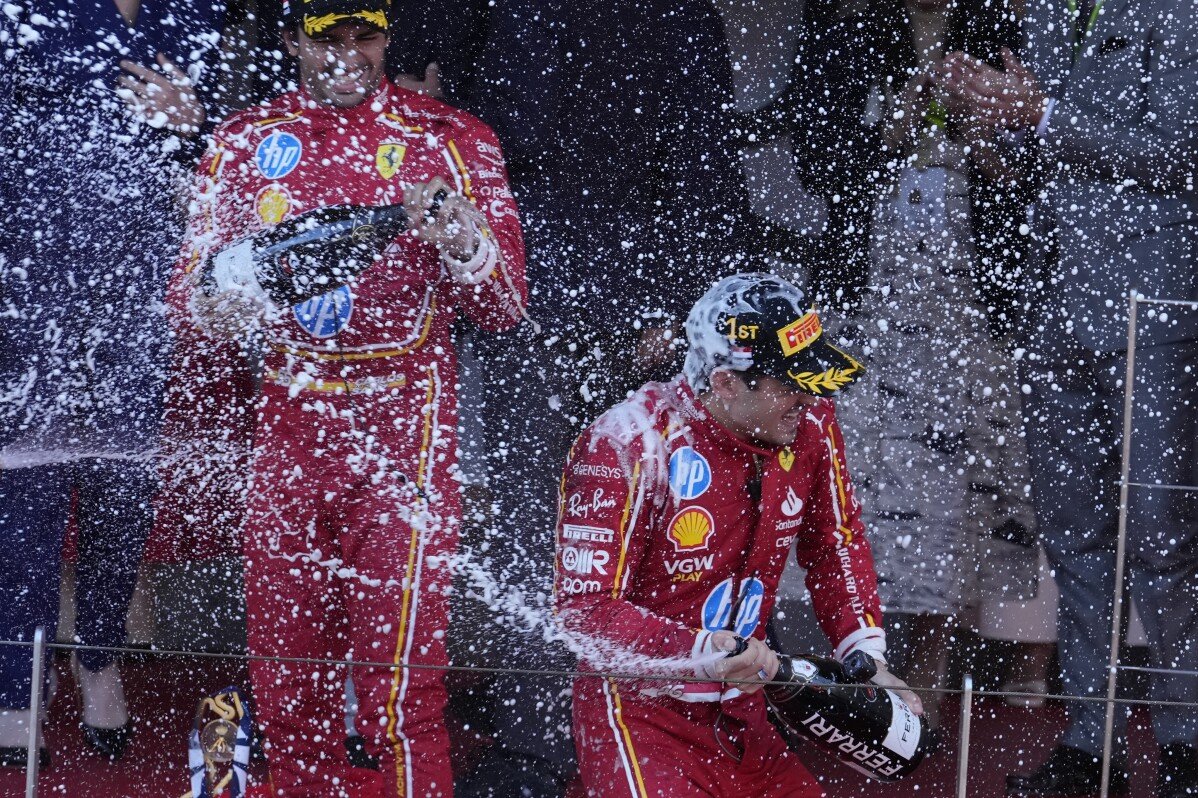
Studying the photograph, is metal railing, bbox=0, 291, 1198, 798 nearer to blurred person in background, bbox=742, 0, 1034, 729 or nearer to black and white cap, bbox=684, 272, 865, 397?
blurred person in background, bbox=742, 0, 1034, 729

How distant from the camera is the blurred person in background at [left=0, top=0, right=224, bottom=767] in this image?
1.59 m

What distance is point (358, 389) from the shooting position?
1.58 meters

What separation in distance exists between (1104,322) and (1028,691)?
54 cm

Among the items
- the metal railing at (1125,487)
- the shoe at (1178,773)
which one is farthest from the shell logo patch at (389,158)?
the shoe at (1178,773)

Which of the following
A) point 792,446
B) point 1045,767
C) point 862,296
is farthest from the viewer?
point 1045,767

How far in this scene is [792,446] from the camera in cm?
156

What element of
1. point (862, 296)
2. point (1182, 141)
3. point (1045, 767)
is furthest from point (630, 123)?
point (1045, 767)

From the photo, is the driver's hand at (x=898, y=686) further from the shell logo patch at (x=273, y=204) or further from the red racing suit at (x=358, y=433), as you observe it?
the shell logo patch at (x=273, y=204)

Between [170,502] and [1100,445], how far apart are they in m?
1.31

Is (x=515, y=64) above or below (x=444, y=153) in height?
above

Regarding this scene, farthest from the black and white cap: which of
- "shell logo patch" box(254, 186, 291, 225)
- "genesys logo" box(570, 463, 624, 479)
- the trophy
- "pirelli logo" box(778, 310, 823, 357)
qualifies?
the trophy

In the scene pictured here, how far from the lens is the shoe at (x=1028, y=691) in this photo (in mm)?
1740

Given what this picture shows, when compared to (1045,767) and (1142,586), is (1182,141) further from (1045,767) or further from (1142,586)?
(1045,767)

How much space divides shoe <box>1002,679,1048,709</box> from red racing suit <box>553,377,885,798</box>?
0.27 metres
